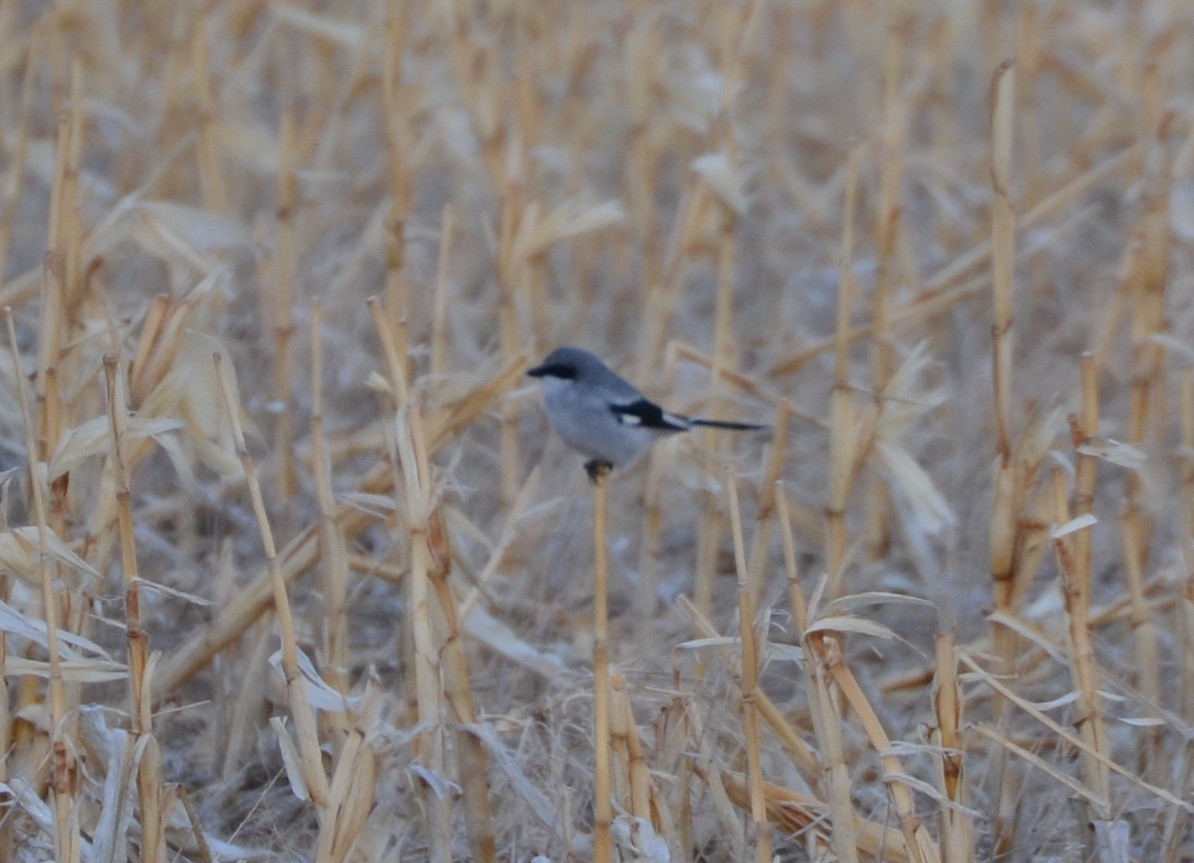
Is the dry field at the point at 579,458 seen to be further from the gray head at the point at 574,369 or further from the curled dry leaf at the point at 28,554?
the gray head at the point at 574,369

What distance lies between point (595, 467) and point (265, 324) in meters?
1.09

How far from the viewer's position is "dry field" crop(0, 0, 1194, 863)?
187 centimetres

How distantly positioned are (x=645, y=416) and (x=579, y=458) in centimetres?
62

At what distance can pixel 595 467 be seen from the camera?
2627mm

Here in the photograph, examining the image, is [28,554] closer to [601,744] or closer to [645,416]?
[601,744]

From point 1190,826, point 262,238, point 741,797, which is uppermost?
point 262,238

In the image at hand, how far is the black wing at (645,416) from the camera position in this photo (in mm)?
2543

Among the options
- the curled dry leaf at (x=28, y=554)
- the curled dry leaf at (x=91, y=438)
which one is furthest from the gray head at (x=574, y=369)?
the curled dry leaf at (x=28, y=554)

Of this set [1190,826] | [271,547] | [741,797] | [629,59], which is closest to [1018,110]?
[629,59]

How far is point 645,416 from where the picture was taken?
2.55m

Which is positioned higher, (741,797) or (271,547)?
(271,547)

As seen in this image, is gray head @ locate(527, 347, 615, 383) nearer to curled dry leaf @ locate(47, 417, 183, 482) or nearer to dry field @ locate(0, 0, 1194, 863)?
dry field @ locate(0, 0, 1194, 863)

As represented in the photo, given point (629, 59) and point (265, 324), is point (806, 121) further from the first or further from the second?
point (265, 324)

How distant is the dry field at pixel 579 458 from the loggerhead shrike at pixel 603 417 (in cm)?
11
